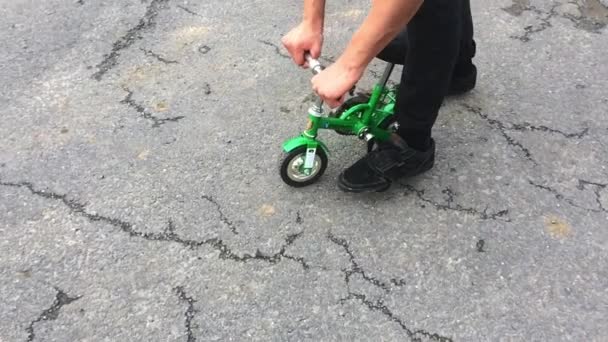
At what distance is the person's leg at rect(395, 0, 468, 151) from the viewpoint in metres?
1.75

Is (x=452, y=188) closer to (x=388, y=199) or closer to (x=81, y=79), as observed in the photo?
(x=388, y=199)

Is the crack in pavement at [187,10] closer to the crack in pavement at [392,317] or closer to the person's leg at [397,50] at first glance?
the person's leg at [397,50]

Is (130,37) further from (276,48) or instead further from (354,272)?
(354,272)

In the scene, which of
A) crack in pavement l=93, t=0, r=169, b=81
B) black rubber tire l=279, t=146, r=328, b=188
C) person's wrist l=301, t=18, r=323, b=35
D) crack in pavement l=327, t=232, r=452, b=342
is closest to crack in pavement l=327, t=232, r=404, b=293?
crack in pavement l=327, t=232, r=452, b=342

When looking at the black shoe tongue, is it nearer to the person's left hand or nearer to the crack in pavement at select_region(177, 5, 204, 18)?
the person's left hand

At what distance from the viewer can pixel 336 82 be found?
1.67m

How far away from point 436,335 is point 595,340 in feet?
1.77

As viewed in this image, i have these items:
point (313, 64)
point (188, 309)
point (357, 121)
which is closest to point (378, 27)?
point (313, 64)

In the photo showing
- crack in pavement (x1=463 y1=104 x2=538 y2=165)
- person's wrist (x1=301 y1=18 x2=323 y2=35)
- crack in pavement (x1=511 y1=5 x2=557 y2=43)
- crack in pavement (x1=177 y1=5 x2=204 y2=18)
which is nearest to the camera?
person's wrist (x1=301 y1=18 x2=323 y2=35)

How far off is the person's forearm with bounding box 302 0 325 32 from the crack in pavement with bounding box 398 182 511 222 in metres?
0.83

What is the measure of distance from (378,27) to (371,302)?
0.97 meters

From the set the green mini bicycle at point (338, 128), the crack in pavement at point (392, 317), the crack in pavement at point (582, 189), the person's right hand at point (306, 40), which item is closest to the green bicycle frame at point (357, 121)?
the green mini bicycle at point (338, 128)

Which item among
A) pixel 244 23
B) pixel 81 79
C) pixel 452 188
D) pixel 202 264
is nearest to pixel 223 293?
pixel 202 264

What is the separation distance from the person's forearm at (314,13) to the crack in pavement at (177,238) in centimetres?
81
